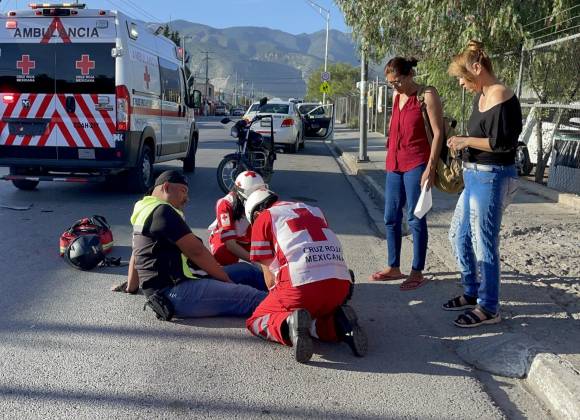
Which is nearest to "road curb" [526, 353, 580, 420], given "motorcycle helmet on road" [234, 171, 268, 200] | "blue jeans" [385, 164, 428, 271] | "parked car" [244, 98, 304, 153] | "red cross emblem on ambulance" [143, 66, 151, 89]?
"blue jeans" [385, 164, 428, 271]

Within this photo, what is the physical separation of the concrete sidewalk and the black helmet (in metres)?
3.16

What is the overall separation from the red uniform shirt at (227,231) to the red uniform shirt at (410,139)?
1.45 meters

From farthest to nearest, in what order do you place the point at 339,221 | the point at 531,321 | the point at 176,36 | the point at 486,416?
the point at 176,36 < the point at 339,221 < the point at 531,321 < the point at 486,416

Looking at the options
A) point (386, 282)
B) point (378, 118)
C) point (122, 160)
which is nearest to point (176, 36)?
point (378, 118)

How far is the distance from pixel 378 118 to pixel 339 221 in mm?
24396

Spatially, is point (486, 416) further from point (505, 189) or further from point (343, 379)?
point (505, 189)

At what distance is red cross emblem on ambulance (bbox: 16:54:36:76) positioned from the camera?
920cm

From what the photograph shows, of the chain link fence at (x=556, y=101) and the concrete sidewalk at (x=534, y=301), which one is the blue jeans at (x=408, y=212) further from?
the chain link fence at (x=556, y=101)

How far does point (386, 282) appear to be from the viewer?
562 cm

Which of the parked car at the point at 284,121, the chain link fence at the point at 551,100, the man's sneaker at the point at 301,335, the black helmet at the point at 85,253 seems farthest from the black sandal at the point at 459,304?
the parked car at the point at 284,121

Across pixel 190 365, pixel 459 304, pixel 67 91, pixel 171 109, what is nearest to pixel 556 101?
pixel 171 109

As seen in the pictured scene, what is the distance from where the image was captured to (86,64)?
912 centimetres

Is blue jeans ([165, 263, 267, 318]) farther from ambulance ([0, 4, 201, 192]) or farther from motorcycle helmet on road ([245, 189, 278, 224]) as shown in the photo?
ambulance ([0, 4, 201, 192])

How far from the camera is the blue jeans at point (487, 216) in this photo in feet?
13.7
